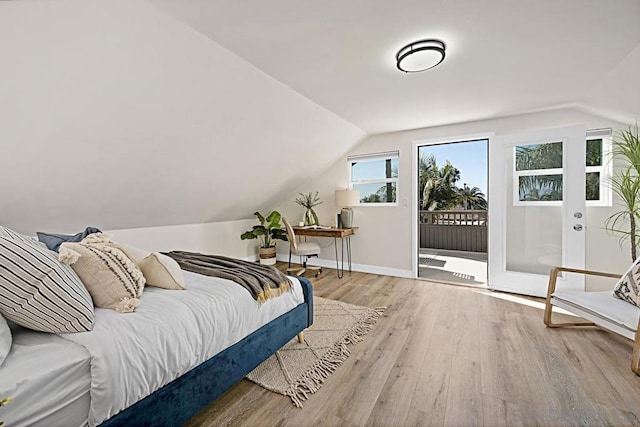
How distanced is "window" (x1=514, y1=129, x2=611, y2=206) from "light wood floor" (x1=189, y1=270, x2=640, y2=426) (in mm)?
1457

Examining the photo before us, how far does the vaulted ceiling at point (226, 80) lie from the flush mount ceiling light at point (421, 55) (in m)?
0.08

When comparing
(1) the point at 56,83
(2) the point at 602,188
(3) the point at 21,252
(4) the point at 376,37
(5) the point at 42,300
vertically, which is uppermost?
(4) the point at 376,37

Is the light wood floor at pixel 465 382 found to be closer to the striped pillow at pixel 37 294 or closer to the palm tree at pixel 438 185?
the striped pillow at pixel 37 294

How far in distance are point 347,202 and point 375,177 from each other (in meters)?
0.66

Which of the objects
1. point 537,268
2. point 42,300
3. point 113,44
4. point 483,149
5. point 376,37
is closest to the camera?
point 42,300

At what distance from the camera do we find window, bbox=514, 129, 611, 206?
3158 millimetres

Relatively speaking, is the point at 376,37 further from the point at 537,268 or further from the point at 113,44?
the point at 537,268

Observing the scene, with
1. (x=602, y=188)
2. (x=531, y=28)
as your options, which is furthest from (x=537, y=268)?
(x=531, y=28)

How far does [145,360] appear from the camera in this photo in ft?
4.04

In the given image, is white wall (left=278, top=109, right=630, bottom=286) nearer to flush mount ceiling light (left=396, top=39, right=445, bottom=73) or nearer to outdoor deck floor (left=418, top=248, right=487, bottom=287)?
outdoor deck floor (left=418, top=248, right=487, bottom=287)

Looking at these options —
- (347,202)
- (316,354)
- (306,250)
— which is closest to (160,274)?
(316,354)

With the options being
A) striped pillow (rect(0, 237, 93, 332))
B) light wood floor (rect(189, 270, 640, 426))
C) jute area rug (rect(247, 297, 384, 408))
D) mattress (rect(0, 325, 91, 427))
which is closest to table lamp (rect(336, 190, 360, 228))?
jute area rug (rect(247, 297, 384, 408))

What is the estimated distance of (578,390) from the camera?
1.75 metres

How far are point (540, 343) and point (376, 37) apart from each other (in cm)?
270
